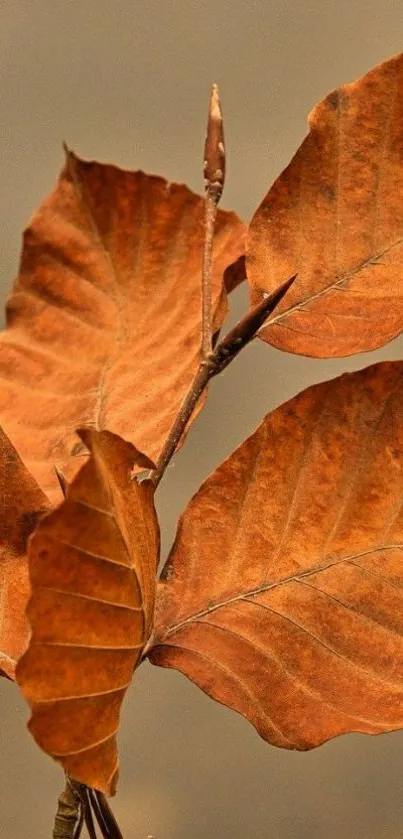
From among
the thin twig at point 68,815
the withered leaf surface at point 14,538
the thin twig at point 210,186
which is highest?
the thin twig at point 210,186

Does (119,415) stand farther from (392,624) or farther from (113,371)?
(392,624)

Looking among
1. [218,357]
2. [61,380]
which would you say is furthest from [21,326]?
[218,357]

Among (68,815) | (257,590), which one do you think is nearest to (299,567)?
(257,590)

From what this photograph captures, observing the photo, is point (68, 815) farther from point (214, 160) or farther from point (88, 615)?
point (214, 160)

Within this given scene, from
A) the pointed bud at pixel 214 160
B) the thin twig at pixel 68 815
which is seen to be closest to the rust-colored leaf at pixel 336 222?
the pointed bud at pixel 214 160

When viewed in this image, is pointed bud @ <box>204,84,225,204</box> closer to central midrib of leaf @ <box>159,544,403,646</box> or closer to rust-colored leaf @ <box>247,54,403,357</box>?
rust-colored leaf @ <box>247,54,403,357</box>

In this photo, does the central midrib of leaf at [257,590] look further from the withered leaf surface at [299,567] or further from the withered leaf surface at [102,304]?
the withered leaf surface at [102,304]
